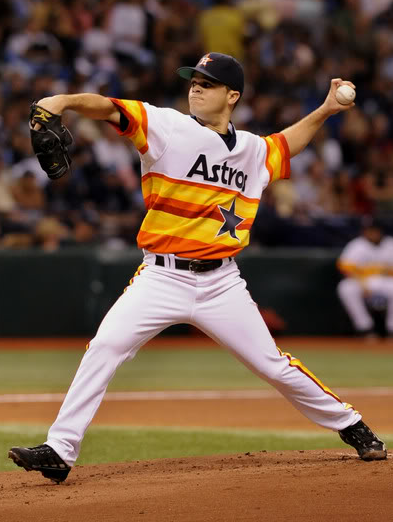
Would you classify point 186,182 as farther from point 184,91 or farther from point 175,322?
point 184,91

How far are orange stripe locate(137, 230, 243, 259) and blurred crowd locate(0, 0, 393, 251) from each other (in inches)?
328

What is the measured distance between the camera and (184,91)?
15.8 metres

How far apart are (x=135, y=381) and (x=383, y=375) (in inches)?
104

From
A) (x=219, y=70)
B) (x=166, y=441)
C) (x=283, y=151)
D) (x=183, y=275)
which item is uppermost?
(x=219, y=70)

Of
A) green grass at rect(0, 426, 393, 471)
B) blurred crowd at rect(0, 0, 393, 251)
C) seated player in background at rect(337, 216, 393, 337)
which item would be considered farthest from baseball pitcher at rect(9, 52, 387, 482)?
seated player in background at rect(337, 216, 393, 337)

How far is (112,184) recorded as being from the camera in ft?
45.4

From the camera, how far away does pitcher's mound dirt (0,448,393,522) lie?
4.29 m

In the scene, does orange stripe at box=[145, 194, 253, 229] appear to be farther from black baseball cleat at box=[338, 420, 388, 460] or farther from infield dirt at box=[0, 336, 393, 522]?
black baseball cleat at box=[338, 420, 388, 460]

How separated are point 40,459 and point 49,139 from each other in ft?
4.74

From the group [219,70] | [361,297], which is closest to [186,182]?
[219,70]

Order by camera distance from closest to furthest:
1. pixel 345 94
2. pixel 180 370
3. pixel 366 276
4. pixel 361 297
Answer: pixel 345 94 < pixel 180 370 < pixel 361 297 < pixel 366 276

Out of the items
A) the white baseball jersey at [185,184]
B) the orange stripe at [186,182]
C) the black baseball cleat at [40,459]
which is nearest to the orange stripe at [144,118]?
the white baseball jersey at [185,184]

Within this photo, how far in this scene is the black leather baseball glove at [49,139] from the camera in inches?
178

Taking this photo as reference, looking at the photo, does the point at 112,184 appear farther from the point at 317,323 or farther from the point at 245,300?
the point at 245,300
